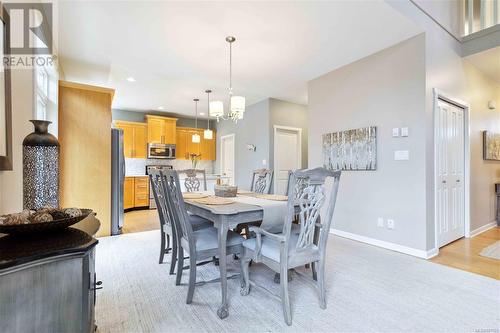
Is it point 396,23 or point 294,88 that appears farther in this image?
point 294,88

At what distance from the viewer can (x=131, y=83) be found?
4.76 meters

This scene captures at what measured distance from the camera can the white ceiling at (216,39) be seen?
2.58 m

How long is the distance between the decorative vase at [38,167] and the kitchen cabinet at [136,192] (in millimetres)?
5169

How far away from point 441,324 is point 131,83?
543cm

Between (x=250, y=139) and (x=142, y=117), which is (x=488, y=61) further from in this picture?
(x=142, y=117)

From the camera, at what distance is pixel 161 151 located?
7000mm

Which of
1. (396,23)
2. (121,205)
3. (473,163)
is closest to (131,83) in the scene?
(121,205)

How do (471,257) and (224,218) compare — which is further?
(471,257)

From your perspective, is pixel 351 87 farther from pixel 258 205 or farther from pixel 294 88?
pixel 258 205

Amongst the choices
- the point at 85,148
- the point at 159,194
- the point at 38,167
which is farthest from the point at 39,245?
the point at 85,148

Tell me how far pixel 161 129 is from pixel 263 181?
4.55m

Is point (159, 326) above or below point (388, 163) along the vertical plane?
below

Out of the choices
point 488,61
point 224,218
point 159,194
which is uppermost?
point 488,61

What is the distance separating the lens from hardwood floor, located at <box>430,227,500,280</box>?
2641 millimetres
